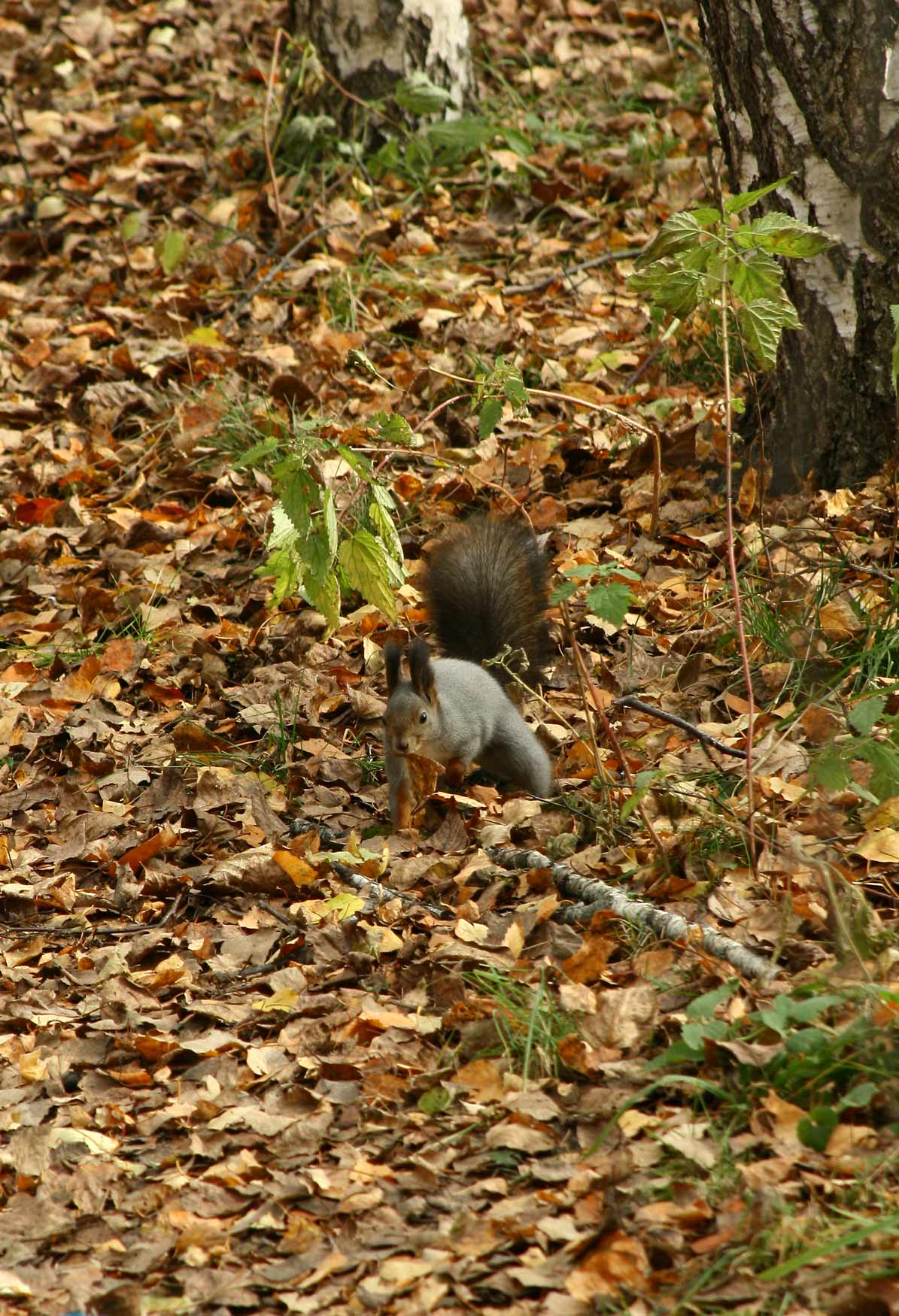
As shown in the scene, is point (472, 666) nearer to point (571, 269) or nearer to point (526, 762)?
point (526, 762)

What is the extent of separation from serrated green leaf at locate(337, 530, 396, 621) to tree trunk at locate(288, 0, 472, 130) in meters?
4.27

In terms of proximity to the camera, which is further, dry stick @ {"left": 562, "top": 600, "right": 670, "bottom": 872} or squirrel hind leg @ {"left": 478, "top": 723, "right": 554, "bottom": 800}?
squirrel hind leg @ {"left": 478, "top": 723, "right": 554, "bottom": 800}

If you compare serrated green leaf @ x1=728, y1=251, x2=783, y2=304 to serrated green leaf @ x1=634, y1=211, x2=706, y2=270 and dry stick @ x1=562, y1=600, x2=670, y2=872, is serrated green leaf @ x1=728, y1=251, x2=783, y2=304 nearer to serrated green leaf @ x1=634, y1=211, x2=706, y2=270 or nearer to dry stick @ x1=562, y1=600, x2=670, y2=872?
serrated green leaf @ x1=634, y1=211, x2=706, y2=270

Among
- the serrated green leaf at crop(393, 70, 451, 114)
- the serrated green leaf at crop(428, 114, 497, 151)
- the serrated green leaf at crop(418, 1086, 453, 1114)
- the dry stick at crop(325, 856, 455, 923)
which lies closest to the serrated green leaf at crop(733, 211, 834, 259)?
the dry stick at crop(325, 856, 455, 923)

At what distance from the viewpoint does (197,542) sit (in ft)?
16.0

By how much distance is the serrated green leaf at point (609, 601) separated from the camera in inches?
106

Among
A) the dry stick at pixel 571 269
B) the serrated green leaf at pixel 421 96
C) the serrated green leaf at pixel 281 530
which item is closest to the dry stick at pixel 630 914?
the serrated green leaf at pixel 281 530

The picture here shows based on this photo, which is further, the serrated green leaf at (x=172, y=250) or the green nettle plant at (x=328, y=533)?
the serrated green leaf at (x=172, y=250)

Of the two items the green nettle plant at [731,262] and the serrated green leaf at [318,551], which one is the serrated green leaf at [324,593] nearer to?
the serrated green leaf at [318,551]

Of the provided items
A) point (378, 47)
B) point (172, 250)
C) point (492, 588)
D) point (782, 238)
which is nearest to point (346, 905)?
point (492, 588)

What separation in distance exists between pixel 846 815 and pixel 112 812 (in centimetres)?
191

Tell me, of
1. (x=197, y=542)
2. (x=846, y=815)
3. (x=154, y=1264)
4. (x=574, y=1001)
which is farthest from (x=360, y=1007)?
(x=197, y=542)

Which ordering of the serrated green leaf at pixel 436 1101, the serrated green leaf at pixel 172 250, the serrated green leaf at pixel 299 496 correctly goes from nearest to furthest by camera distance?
1. the serrated green leaf at pixel 436 1101
2. the serrated green leaf at pixel 299 496
3. the serrated green leaf at pixel 172 250

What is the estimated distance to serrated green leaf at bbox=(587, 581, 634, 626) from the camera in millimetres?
2693
